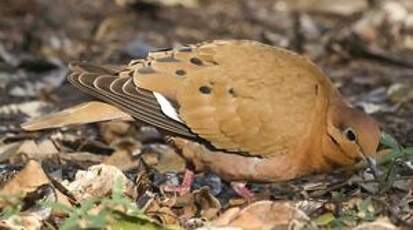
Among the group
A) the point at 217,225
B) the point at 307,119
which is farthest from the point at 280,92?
the point at 217,225

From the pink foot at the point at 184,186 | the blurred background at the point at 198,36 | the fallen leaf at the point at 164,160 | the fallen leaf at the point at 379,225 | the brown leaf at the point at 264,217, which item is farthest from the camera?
the blurred background at the point at 198,36

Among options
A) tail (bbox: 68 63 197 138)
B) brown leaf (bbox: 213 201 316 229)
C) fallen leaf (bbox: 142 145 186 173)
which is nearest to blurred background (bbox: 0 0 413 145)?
fallen leaf (bbox: 142 145 186 173)

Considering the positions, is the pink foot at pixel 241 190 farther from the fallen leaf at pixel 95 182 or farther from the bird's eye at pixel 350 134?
the fallen leaf at pixel 95 182

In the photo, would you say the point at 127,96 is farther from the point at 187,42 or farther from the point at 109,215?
the point at 187,42

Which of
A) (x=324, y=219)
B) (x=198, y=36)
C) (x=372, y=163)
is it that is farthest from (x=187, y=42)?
(x=324, y=219)

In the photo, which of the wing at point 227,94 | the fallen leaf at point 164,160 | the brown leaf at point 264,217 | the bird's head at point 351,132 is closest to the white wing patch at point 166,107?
the wing at point 227,94
